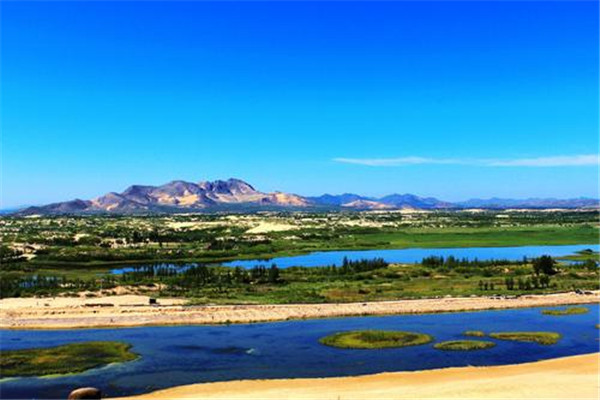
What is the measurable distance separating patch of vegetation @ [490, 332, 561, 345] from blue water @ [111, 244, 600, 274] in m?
43.9

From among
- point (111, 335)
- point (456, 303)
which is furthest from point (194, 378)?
point (456, 303)

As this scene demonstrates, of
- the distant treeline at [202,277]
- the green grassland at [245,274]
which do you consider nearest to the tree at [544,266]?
the green grassland at [245,274]

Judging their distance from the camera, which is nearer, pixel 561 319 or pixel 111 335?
pixel 111 335

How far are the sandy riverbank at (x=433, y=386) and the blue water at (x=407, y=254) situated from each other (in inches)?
2016

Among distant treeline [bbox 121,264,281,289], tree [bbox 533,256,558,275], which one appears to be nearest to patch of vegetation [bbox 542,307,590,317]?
tree [bbox 533,256,558,275]

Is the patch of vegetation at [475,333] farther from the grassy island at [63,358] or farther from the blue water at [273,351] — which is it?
the grassy island at [63,358]

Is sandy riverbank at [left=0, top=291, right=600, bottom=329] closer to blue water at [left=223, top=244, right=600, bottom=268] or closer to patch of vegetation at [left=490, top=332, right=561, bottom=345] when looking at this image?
patch of vegetation at [left=490, top=332, right=561, bottom=345]

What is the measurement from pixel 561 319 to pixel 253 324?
2451 centimetres

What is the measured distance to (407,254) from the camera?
3875 inches

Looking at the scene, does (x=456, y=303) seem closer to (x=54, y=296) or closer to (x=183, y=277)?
(x=183, y=277)

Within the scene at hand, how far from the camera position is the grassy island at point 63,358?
106ft

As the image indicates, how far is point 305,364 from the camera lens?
3384cm

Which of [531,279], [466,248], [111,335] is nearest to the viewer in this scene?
[111,335]

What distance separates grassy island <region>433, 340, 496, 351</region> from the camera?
3691 cm
